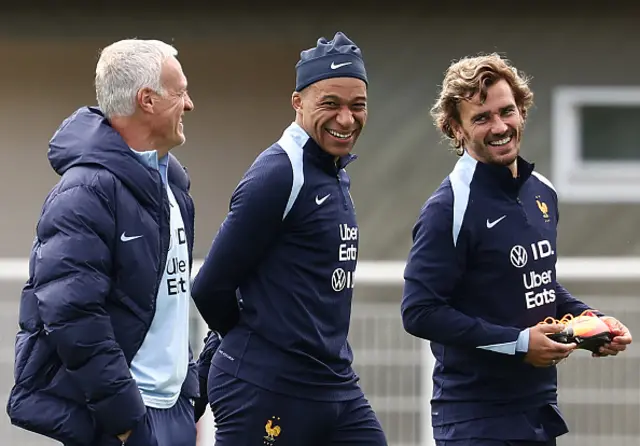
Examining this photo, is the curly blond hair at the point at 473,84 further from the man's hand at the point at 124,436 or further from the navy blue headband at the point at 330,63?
the man's hand at the point at 124,436

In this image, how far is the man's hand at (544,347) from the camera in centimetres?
431

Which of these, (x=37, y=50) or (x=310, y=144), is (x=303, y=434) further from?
(x=37, y=50)

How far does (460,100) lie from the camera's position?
4.61 meters

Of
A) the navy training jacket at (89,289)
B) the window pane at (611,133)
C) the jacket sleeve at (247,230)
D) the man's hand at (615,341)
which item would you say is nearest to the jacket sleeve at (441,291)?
the man's hand at (615,341)

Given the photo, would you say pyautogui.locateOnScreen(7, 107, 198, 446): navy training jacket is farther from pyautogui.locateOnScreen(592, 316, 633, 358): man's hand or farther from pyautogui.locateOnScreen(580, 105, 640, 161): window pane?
pyautogui.locateOnScreen(580, 105, 640, 161): window pane

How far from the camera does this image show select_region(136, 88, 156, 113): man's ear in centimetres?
409

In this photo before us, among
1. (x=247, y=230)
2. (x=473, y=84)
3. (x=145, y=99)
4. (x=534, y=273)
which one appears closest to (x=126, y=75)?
(x=145, y=99)

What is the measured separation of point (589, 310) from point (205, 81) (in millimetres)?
4227

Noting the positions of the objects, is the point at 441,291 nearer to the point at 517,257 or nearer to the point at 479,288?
the point at 479,288

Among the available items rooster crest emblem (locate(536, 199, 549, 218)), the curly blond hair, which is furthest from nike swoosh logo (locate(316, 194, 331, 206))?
rooster crest emblem (locate(536, 199, 549, 218))

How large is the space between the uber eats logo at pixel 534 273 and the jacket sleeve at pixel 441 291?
0.16 m

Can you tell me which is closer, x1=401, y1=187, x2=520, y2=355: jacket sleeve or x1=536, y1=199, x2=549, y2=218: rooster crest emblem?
x1=401, y1=187, x2=520, y2=355: jacket sleeve

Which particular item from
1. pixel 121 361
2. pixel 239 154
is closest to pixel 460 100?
pixel 121 361

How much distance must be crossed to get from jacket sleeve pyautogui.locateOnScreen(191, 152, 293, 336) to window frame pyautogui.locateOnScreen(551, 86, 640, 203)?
12.1ft
